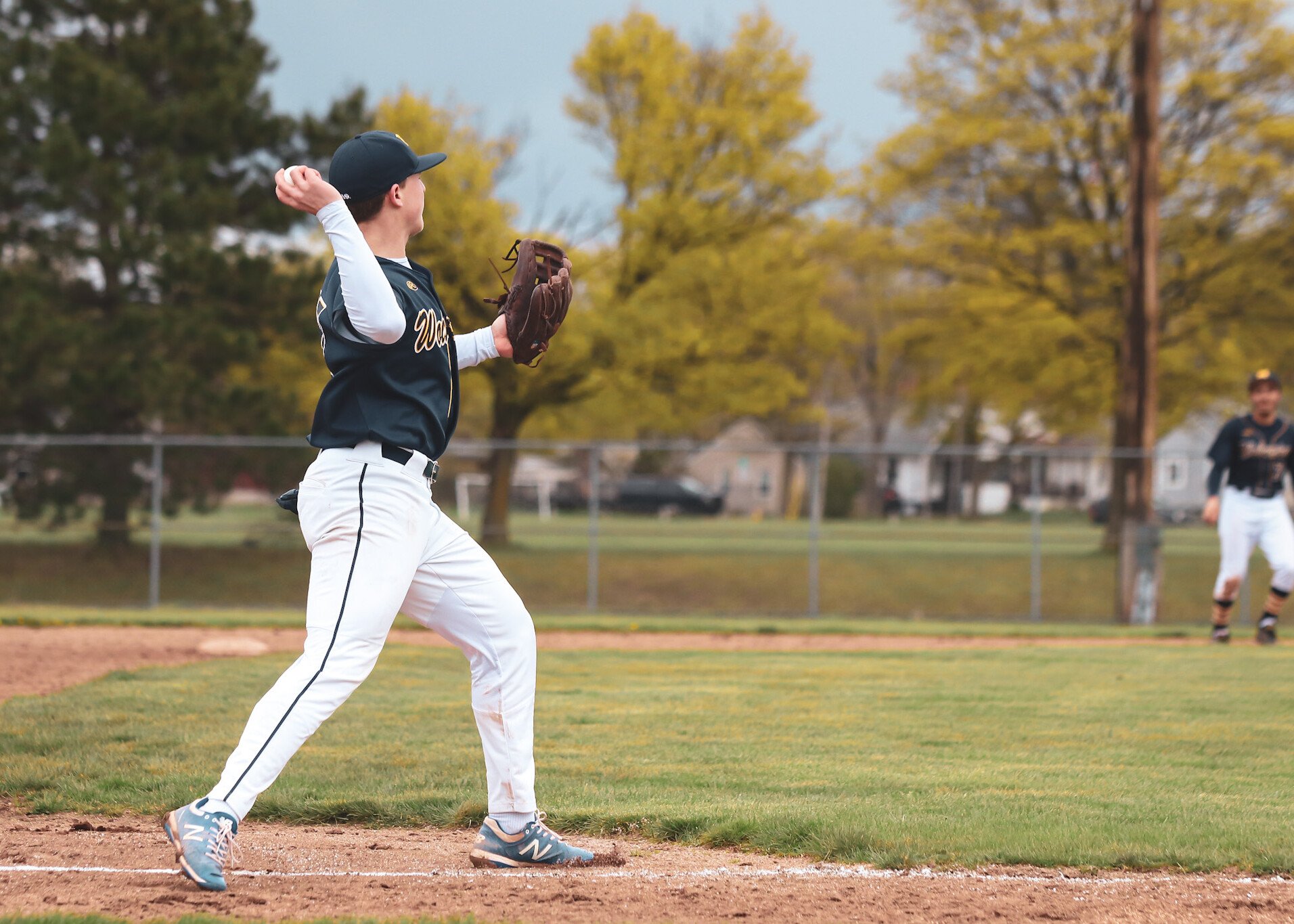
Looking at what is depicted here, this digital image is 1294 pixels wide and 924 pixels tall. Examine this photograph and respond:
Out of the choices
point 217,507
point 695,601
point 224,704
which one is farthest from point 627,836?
point 217,507

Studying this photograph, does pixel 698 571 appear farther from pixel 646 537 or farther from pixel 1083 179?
pixel 1083 179

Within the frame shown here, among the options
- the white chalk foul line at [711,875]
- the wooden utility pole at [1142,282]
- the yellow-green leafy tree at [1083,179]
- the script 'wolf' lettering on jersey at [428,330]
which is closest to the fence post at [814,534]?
the wooden utility pole at [1142,282]

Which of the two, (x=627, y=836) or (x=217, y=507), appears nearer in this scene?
(x=627, y=836)

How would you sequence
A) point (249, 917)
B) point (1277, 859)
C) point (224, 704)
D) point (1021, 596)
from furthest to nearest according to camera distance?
point (1021, 596), point (224, 704), point (1277, 859), point (249, 917)

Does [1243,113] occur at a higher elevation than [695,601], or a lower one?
higher

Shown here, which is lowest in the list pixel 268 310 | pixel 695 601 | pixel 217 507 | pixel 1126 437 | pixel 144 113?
pixel 695 601

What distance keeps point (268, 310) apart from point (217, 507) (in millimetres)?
3995

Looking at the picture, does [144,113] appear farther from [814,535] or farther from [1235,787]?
[1235,787]

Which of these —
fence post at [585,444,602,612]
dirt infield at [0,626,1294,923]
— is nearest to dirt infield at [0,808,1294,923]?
dirt infield at [0,626,1294,923]

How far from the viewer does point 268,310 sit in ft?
72.2

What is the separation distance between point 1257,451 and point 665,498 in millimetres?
14784

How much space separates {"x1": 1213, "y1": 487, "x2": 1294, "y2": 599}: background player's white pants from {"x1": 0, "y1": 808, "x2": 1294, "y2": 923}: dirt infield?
805cm

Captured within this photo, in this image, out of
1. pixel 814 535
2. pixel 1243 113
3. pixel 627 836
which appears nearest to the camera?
pixel 627 836

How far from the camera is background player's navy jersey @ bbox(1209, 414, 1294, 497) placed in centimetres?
1130
